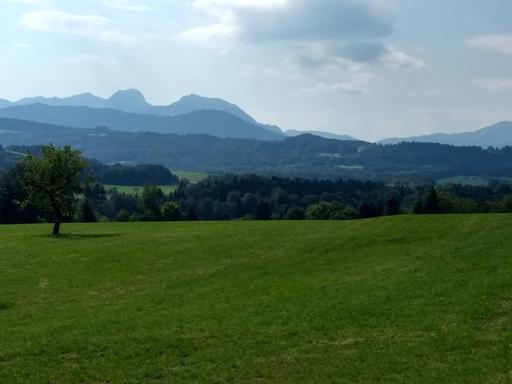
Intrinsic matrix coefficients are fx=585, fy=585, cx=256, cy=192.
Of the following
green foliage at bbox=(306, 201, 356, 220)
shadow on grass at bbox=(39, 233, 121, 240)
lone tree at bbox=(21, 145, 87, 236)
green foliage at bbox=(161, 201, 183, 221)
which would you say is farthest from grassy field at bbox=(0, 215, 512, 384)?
green foliage at bbox=(306, 201, 356, 220)

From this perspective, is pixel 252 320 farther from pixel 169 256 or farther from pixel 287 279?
pixel 169 256

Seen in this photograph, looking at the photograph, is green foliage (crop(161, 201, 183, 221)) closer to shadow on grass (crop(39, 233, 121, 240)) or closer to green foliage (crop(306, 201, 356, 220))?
green foliage (crop(306, 201, 356, 220))

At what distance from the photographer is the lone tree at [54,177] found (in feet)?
217

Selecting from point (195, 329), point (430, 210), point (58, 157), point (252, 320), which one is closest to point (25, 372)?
point (195, 329)

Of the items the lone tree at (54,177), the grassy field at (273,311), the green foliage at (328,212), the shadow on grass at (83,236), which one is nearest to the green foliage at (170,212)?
the green foliage at (328,212)

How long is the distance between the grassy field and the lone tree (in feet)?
55.0

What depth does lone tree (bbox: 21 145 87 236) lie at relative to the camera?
6625 centimetres

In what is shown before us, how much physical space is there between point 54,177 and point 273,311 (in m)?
47.4

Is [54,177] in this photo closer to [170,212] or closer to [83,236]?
[83,236]

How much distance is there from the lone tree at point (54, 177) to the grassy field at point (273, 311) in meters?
16.8

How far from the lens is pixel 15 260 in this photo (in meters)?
47.0

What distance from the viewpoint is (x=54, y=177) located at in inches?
2618

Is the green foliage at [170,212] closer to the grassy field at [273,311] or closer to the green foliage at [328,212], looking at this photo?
the green foliage at [328,212]

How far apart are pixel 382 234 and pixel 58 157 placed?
124 feet
